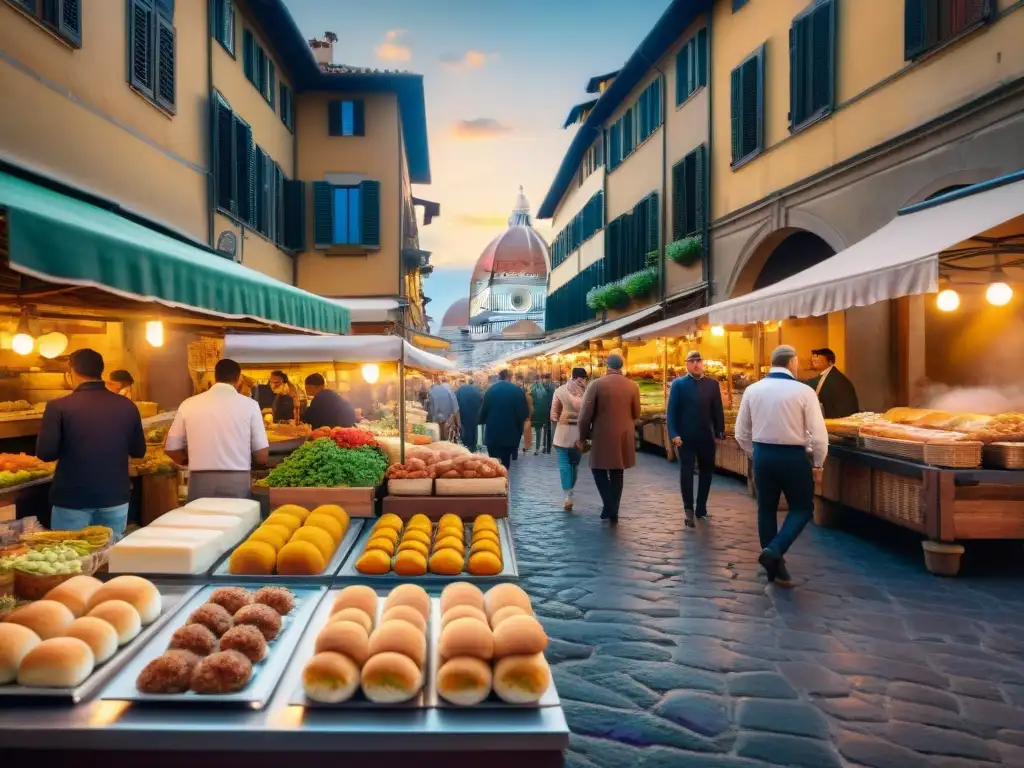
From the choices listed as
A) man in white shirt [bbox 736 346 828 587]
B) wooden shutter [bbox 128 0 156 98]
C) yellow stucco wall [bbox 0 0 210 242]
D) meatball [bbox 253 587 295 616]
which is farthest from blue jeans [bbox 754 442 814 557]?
wooden shutter [bbox 128 0 156 98]

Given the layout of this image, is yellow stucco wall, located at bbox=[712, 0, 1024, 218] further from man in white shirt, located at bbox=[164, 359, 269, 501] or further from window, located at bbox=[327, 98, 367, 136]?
window, located at bbox=[327, 98, 367, 136]

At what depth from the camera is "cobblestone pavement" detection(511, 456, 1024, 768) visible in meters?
3.39

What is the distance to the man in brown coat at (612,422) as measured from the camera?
27.4 ft

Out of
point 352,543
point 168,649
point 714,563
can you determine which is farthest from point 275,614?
point 714,563

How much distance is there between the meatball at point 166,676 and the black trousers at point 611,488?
22.0 ft

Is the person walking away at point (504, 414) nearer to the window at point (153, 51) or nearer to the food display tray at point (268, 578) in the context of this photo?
the window at point (153, 51)

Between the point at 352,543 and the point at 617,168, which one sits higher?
the point at 617,168

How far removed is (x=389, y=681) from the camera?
2.10 metres

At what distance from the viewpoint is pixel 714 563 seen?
666cm

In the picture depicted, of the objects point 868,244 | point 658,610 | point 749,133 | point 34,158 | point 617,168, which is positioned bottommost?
point 658,610

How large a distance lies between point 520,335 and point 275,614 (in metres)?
53.6

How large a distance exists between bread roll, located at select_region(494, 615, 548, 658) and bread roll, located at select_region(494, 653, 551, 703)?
1.9 inches

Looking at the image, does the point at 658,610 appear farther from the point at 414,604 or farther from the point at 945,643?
the point at 414,604

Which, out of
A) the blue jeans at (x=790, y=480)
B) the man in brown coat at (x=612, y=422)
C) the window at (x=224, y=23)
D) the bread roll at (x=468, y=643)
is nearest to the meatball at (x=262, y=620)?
the bread roll at (x=468, y=643)
